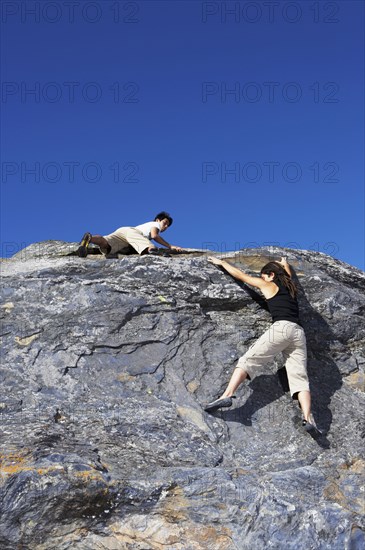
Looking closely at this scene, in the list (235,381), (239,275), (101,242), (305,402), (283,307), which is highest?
(101,242)

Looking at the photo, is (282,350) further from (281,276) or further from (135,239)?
(135,239)

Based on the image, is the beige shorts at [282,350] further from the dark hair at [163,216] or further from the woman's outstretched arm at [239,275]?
the dark hair at [163,216]

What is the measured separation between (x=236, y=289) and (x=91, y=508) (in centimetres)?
453

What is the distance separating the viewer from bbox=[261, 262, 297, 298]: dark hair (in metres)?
8.59

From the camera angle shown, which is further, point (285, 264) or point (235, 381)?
point (285, 264)

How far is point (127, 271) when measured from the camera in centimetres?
948

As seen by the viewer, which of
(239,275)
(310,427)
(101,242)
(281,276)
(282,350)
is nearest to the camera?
(310,427)

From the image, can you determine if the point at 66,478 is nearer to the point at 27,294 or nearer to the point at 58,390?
the point at 58,390

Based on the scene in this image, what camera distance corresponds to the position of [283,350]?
Answer: 822 centimetres

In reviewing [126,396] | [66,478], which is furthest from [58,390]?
[66,478]

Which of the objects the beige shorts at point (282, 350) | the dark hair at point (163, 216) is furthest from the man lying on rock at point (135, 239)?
the beige shorts at point (282, 350)

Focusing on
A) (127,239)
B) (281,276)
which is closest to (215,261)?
(281,276)

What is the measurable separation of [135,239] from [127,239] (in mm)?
188

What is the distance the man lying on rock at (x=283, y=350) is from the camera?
763 centimetres
